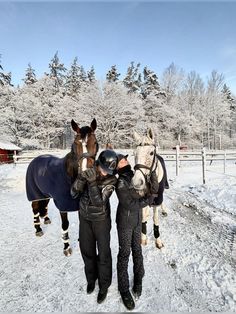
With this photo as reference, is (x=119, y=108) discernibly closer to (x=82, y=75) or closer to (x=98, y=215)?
(x=82, y=75)

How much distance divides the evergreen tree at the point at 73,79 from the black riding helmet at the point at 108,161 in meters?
38.4

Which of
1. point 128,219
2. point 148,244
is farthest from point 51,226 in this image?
point 128,219

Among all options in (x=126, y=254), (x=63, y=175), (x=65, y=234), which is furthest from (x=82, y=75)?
(x=126, y=254)

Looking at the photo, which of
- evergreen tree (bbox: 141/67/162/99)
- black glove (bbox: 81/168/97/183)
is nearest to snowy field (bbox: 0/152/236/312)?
black glove (bbox: 81/168/97/183)

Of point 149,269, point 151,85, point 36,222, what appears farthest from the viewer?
point 151,85

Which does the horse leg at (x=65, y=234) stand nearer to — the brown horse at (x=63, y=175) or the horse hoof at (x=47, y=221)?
the brown horse at (x=63, y=175)

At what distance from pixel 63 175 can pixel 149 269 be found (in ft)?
5.96

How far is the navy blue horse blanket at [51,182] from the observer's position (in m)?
3.16

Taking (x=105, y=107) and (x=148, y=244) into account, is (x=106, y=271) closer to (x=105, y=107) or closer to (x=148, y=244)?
(x=148, y=244)

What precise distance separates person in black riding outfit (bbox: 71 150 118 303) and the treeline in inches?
990

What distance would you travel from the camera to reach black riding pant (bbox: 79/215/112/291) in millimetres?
2371

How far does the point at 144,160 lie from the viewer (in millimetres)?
2707

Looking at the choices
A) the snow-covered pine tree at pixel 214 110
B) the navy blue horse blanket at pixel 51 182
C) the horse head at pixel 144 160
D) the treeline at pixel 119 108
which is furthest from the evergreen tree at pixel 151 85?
the horse head at pixel 144 160

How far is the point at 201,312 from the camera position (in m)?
2.20
